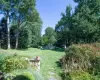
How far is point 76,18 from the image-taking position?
3638 cm

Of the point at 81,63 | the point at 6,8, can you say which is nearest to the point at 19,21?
the point at 6,8

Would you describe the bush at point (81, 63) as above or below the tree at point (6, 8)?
below

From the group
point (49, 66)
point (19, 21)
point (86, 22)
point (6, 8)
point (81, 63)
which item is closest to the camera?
point (81, 63)

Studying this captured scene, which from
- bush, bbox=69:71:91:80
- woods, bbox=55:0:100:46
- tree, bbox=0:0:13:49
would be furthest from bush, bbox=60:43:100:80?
woods, bbox=55:0:100:46

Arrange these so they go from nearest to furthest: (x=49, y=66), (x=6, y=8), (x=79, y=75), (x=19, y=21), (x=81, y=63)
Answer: (x=79, y=75) < (x=81, y=63) < (x=49, y=66) < (x=6, y=8) < (x=19, y=21)

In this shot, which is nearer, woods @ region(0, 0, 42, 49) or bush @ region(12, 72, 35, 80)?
bush @ region(12, 72, 35, 80)

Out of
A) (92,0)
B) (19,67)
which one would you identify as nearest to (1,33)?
(92,0)

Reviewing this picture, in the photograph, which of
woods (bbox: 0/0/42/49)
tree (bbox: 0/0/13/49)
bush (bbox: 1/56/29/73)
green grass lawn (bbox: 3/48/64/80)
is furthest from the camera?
woods (bbox: 0/0/42/49)

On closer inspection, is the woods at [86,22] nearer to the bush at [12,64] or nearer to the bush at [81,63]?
the bush at [81,63]

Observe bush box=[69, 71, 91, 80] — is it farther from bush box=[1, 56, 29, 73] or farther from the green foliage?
bush box=[1, 56, 29, 73]

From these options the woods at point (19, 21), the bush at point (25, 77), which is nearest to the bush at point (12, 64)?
the bush at point (25, 77)

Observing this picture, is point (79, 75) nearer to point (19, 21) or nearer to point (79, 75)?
point (79, 75)

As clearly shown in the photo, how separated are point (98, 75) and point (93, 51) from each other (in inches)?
128

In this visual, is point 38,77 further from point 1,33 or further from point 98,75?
point 1,33
